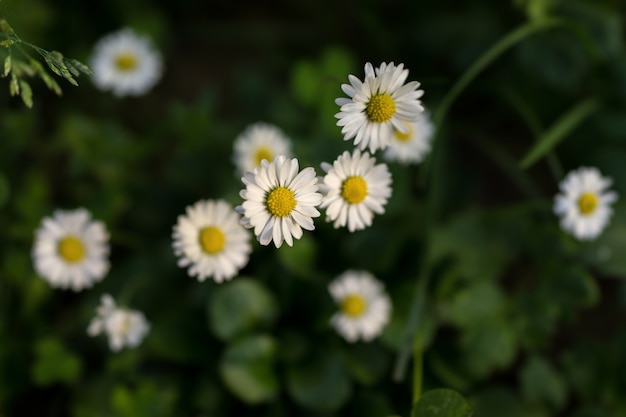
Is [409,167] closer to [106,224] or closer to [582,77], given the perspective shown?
[582,77]

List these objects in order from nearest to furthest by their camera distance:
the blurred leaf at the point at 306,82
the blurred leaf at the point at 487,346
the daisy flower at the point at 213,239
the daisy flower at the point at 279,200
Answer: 1. the daisy flower at the point at 279,200
2. the daisy flower at the point at 213,239
3. the blurred leaf at the point at 487,346
4. the blurred leaf at the point at 306,82

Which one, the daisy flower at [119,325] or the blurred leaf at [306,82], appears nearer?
the daisy flower at [119,325]

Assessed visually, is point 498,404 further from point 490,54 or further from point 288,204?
point 288,204

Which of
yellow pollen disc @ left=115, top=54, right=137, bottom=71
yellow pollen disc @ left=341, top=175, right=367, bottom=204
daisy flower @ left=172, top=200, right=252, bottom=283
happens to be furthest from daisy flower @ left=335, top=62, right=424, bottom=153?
yellow pollen disc @ left=115, top=54, right=137, bottom=71

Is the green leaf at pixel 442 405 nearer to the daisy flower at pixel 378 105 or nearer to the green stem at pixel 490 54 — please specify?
the daisy flower at pixel 378 105

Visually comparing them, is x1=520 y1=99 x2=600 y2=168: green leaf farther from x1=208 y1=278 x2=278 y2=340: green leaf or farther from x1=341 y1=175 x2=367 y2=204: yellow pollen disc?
x1=208 y1=278 x2=278 y2=340: green leaf

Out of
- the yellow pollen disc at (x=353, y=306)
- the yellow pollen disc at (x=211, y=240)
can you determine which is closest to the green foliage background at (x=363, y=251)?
the yellow pollen disc at (x=353, y=306)

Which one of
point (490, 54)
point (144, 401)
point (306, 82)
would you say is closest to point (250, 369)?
point (144, 401)
